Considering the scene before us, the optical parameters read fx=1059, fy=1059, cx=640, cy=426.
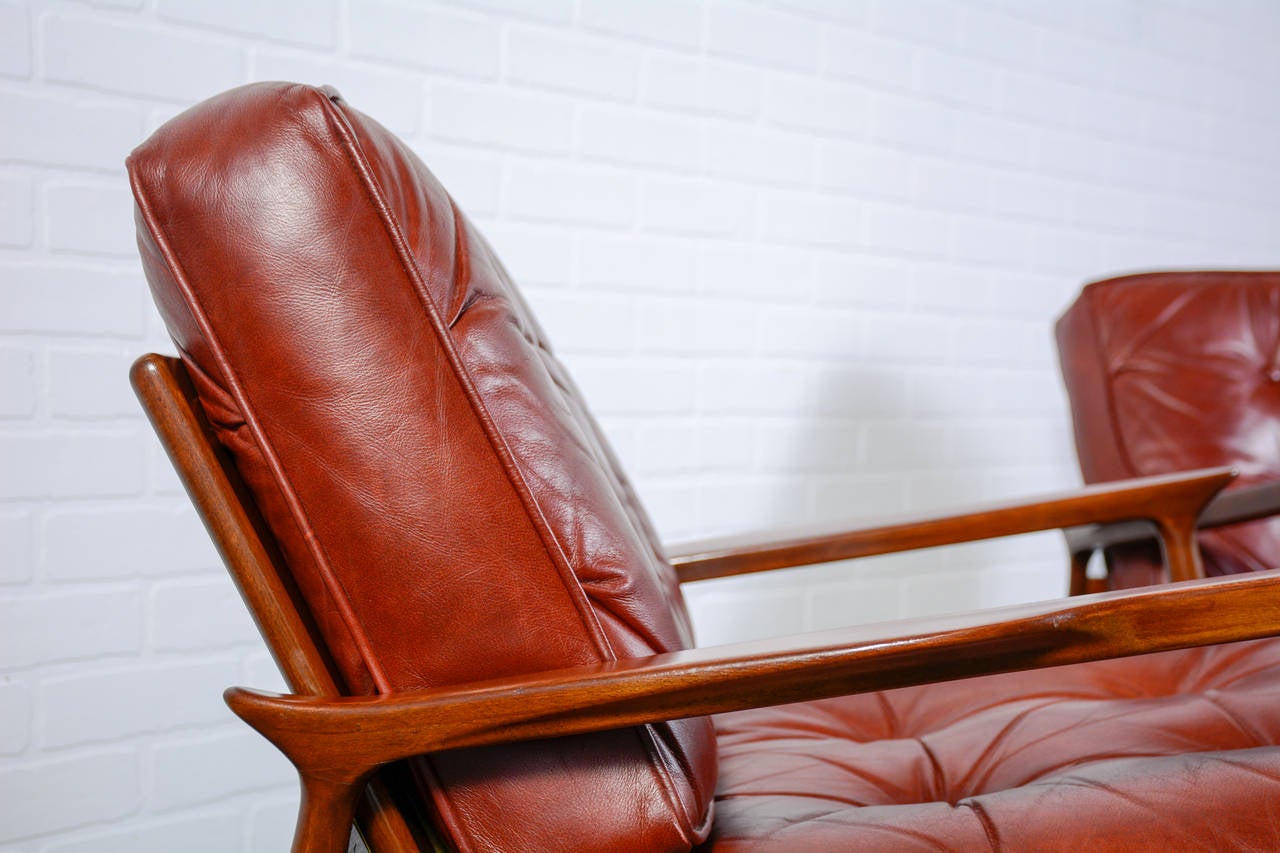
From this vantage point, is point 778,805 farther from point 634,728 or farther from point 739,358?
point 739,358

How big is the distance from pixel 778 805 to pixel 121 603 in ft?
3.23

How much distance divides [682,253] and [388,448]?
1.25 meters

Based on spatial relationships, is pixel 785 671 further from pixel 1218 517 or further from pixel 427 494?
pixel 1218 517

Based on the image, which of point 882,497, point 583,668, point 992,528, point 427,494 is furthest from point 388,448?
point 882,497

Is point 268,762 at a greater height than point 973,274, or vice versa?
point 973,274

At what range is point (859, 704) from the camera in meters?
1.07

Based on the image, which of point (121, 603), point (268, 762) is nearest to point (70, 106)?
point (121, 603)

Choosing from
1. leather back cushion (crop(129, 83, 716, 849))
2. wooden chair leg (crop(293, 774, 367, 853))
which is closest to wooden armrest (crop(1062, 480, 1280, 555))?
leather back cushion (crop(129, 83, 716, 849))

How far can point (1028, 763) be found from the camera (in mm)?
795

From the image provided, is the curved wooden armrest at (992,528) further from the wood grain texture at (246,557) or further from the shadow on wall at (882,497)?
the shadow on wall at (882,497)

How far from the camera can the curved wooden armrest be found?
1.13 metres

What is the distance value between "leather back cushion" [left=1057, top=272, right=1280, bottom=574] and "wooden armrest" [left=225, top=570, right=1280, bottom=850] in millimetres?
882

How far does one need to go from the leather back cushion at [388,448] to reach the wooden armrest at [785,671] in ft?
0.14

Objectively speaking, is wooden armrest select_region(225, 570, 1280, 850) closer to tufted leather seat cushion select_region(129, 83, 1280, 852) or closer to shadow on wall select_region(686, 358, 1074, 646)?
tufted leather seat cushion select_region(129, 83, 1280, 852)
